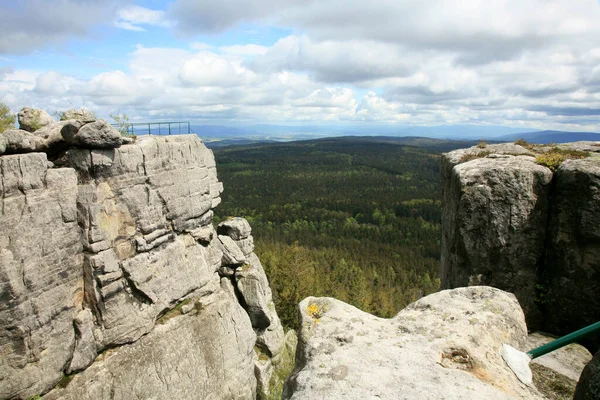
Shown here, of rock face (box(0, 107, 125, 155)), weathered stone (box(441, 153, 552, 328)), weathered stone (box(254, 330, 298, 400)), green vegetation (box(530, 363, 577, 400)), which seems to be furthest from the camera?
weathered stone (box(254, 330, 298, 400))

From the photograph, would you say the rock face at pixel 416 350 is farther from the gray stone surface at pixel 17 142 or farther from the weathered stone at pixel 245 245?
the weathered stone at pixel 245 245

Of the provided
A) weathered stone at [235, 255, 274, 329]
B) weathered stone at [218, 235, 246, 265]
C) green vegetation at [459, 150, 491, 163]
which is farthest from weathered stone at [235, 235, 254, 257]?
green vegetation at [459, 150, 491, 163]

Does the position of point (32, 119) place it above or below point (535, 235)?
above

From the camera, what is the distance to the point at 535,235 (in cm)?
907

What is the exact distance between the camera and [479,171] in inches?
369

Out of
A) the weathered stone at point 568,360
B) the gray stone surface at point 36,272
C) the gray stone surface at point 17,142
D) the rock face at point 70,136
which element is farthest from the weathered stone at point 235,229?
the weathered stone at point 568,360

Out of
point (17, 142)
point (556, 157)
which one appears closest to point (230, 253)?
point (17, 142)

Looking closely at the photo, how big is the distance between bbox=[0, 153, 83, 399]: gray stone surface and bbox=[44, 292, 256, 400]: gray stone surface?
1.65 m

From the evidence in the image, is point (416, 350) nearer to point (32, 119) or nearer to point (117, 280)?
point (117, 280)

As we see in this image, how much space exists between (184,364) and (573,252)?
61.2 ft

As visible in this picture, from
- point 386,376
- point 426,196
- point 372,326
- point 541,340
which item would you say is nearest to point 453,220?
point 541,340

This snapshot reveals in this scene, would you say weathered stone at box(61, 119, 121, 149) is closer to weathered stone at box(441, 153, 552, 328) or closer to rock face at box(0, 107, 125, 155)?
rock face at box(0, 107, 125, 155)

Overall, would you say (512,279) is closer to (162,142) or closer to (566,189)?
(566,189)

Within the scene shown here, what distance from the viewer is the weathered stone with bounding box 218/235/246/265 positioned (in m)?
27.8
